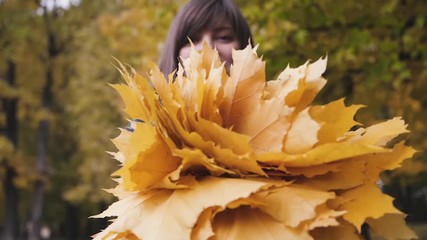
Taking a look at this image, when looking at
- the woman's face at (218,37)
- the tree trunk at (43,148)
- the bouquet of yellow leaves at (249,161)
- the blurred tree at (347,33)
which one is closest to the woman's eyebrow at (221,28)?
the woman's face at (218,37)

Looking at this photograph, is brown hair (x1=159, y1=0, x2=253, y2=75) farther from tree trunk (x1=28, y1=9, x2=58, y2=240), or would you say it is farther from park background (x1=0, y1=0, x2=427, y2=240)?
tree trunk (x1=28, y1=9, x2=58, y2=240)

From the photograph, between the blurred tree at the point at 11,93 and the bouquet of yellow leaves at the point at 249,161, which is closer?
the bouquet of yellow leaves at the point at 249,161

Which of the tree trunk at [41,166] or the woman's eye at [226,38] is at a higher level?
the tree trunk at [41,166]

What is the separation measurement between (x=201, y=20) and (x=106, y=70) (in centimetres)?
1627

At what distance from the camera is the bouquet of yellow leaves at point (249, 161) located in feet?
3.09

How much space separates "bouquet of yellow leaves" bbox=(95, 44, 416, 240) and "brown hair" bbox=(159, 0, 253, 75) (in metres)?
0.90

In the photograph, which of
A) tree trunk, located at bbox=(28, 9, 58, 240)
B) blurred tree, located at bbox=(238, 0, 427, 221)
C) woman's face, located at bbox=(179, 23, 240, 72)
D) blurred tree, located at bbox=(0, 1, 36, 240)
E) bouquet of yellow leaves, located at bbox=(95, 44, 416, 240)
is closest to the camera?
bouquet of yellow leaves, located at bbox=(95, 44, 416, 240)

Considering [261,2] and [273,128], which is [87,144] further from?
[273,128]

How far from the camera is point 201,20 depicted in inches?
78.3

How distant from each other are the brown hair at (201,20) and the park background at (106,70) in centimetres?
45

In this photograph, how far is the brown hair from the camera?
2.00 m

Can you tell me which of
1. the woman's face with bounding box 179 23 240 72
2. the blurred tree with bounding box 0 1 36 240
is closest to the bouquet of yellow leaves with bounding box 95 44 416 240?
the woman's face with bounding box 179 23 240 72

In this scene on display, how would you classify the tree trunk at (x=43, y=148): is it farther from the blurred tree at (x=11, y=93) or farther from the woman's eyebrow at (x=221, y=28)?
the woman's eyebrow at (x=221, y=28)

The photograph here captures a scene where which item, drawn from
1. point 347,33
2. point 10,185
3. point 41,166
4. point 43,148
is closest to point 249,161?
point 347,33
